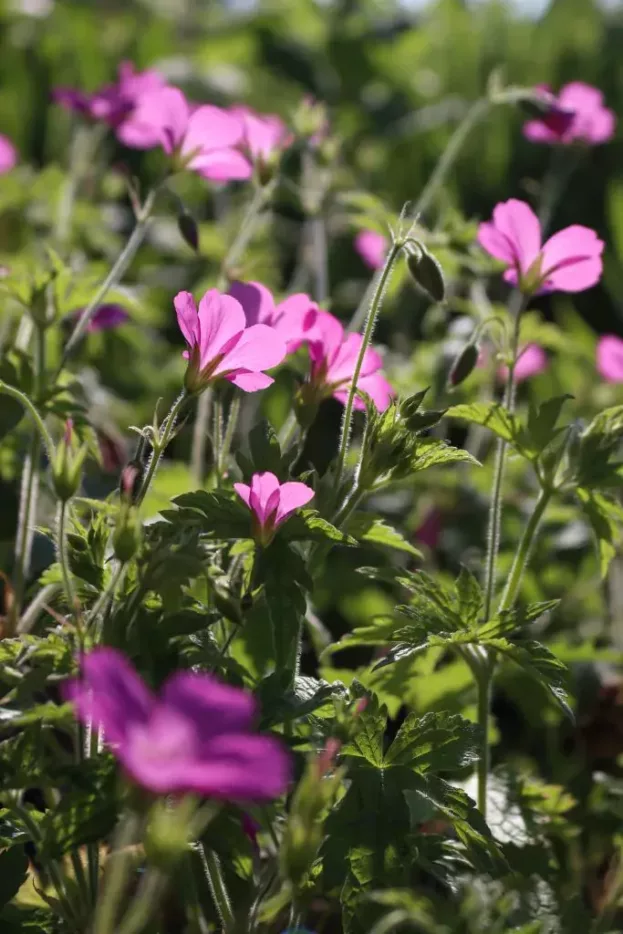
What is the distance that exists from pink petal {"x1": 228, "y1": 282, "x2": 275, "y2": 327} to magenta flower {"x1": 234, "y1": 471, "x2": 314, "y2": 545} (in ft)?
1.05

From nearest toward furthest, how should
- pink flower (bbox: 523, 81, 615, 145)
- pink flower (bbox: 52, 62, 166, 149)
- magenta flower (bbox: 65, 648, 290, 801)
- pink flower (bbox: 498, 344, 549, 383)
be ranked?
magenta flower (bbox: 65, 648, 290, 801) → pink flower (bbox: 523, 81, 615, 145) → pink flower (bbox: 52, 62, 166, 149) → pink flower (bbox: 498, 344, 549, 383)

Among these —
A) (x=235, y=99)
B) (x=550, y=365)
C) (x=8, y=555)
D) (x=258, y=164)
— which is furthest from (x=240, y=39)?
(x=8, y=555)

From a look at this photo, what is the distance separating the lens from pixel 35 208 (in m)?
2.83

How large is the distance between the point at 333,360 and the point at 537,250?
1.07 ft

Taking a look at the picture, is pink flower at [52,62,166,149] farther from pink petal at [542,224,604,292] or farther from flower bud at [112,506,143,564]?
flower bud at [112,506,143,564]

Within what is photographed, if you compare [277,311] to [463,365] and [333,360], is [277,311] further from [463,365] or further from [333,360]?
[463,365]

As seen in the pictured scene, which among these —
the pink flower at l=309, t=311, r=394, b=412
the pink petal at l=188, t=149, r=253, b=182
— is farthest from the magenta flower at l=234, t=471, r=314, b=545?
the pink petal at l=188, t=149, r=253, b=182

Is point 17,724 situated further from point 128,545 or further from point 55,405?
point 55,405

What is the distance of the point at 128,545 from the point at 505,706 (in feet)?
4.66

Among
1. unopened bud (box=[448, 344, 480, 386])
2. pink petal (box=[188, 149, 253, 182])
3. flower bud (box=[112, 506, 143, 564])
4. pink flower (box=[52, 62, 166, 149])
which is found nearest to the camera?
flower bud (box=[112, 506, 143, 564])

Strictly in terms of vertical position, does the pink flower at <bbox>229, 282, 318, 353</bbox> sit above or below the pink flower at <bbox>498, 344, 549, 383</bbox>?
above

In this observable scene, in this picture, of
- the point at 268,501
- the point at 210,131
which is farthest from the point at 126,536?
the point at 210,131

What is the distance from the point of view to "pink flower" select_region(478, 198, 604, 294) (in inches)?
57.4

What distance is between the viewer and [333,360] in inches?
55.0
